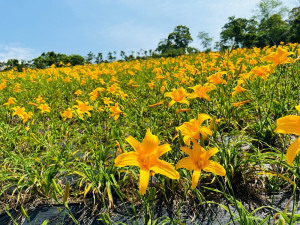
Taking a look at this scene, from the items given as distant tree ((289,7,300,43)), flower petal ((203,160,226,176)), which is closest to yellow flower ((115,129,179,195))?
flower petal ((203,160,226,176))

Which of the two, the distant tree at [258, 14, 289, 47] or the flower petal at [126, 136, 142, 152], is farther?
the distant tree at [258, 14, 289, 47]

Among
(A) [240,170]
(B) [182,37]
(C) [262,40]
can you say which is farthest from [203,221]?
Result: (B) [182,37]

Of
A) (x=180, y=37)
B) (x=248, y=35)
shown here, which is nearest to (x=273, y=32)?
(x=248, y=35)

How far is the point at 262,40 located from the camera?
45.5m

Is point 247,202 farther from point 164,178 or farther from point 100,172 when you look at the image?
point 100,172

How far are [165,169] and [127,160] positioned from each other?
165 millimetres

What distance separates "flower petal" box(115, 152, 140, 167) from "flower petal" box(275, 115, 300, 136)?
0.54 m

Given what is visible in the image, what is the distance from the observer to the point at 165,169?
0.85 metres

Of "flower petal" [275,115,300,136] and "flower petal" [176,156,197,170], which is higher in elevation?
"flower petal" [275,115,300,136]

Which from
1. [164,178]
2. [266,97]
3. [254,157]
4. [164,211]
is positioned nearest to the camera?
[164,211]

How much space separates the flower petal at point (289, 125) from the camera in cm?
65

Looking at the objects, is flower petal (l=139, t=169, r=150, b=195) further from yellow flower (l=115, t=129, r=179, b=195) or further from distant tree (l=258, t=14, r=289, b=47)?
distant tree (l=258, t=14, r=289, b=47)

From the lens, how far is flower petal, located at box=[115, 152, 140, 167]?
0.81 meters

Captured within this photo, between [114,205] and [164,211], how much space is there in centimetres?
41
